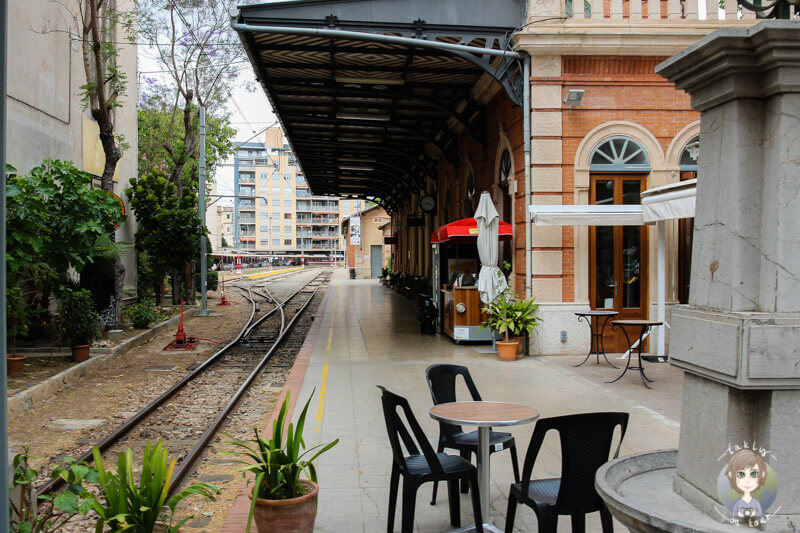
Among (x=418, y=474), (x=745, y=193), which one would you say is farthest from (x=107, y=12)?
(x=745, y=193)

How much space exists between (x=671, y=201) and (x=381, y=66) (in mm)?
8111

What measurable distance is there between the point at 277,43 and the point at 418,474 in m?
11.6

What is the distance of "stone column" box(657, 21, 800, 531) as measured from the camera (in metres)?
2.66

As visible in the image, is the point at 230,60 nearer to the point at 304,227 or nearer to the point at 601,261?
the point at 601,261

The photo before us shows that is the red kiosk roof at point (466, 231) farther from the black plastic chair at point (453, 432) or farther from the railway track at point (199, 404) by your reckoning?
the black plastic chair at point (453, 432)

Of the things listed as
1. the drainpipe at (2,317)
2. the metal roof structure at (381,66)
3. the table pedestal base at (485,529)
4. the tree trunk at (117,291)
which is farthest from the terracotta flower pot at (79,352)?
the drainpipe at (2,317)

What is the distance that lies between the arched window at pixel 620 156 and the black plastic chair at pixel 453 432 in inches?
338

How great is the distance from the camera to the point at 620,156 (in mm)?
12844

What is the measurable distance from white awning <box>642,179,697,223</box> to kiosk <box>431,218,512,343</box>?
349 centimetres

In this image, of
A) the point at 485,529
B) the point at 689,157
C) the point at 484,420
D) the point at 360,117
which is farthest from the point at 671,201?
the point at 360,117

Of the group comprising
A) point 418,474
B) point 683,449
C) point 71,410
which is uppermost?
point 683,449

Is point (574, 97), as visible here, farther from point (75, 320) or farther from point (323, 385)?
point (75, 320)

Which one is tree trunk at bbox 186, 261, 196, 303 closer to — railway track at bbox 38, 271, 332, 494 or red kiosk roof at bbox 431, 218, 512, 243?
railway track at bbox 38, 271, 332, 494

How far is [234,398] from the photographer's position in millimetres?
9734
